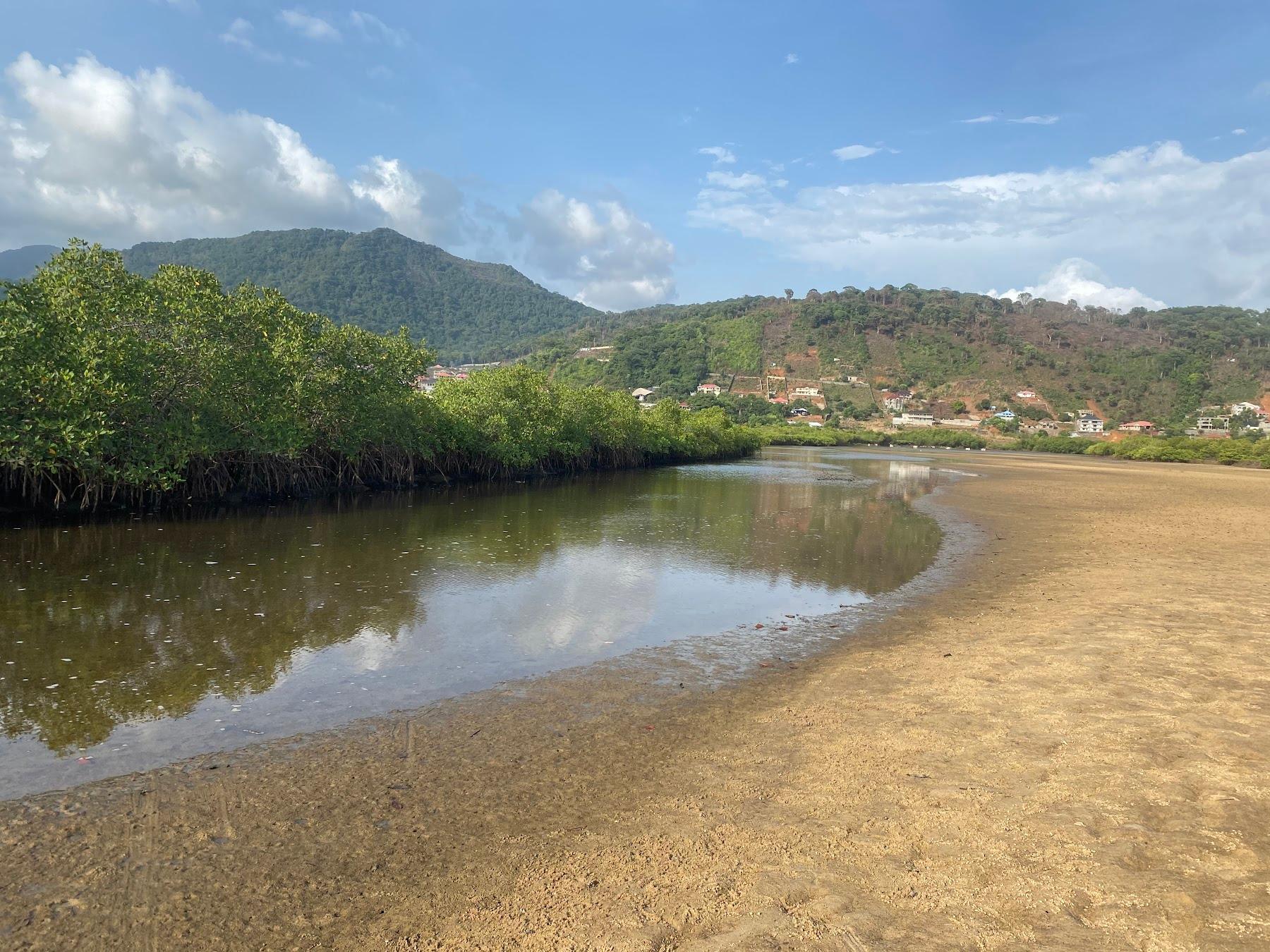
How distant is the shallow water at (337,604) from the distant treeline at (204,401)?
2.55m

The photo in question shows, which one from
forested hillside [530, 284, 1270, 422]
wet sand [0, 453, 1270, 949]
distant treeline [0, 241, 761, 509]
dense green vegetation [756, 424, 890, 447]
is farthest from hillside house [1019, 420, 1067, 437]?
wet sand [0, 453, 1270, 949]

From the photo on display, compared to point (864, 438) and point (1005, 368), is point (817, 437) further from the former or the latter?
point (1005, 368)

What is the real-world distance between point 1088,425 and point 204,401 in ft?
539

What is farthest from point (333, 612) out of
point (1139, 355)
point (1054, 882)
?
point (1139, 355)

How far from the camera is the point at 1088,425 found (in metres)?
149

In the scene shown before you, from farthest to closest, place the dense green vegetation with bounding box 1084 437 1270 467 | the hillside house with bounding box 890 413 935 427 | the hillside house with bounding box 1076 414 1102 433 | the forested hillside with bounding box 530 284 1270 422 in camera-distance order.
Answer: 1. the forested hillside with bounding box 530 284 1270 422
2. the hillside house with bounding box 890 413 935 427
3. the hillside house with bounding box 1076 414 1102 433
4. the dense green vegetation with bounding box 1084 437 1270 467

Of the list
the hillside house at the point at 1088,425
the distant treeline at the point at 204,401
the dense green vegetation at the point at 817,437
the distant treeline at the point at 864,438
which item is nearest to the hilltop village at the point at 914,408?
the hillside house at the point at 1088,425

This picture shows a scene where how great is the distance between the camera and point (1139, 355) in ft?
596

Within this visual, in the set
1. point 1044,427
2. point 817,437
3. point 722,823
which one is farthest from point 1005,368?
point 722,823

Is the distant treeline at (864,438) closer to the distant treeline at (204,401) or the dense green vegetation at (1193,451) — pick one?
the dense green vegetation at (1193,451)

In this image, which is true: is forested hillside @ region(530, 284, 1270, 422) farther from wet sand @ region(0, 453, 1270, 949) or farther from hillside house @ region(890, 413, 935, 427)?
wet sand @ region(0, 453, 1270, 949)

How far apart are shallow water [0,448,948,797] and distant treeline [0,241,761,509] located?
8.37 ft

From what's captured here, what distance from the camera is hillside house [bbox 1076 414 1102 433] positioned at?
149125mm

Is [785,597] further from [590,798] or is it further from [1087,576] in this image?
[590,798]
